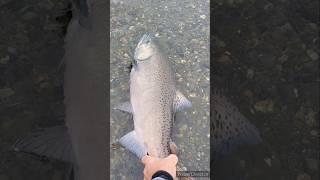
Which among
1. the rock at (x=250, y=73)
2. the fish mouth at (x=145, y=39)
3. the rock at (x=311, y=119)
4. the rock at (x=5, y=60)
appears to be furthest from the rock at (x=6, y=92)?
the rock at (x=311, y=119)

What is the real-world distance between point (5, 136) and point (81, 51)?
42cm

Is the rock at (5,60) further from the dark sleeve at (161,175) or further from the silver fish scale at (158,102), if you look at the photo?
the dark sleeve at (161,175)

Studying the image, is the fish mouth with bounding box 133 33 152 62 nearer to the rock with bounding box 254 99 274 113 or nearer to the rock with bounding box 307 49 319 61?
the rock with bounding box 254 99 274 113

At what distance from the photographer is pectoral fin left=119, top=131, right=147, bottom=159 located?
1.48 metres

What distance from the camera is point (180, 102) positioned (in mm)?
1512

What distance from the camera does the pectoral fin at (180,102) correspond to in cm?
151

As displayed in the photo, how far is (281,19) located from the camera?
1.97 metres

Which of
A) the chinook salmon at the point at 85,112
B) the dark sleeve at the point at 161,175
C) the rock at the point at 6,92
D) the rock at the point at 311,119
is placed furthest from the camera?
the rock at the point at 311,119

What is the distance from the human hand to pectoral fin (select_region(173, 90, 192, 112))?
14 centimetres

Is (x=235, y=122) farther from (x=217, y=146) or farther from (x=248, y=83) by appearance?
(x=248, y=83)

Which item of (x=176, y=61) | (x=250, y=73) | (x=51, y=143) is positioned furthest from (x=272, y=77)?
(x=51, y=143)

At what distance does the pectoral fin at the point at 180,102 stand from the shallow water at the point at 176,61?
2cm

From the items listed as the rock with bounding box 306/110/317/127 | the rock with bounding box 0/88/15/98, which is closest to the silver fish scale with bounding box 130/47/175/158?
the rock with bounding box 0/88/15/98

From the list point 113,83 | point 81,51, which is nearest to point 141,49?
point 113,83
